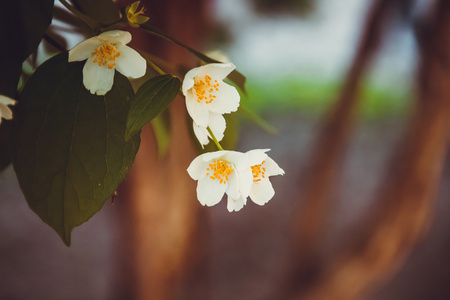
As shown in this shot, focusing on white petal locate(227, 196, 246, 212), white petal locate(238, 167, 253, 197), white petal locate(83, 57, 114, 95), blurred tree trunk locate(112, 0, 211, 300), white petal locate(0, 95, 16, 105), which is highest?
white petal locate(83, 57, 114, 95)

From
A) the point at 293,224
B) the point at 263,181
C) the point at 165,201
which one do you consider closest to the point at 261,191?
the point at 263,181

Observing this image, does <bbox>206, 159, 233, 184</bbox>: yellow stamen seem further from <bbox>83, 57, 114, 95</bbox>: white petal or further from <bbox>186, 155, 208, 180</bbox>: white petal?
<bbox>83, 57, 114, 95</bbox>: white petal

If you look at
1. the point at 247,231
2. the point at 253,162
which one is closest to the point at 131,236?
the point at 253,162

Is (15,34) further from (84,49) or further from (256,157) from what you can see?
(256,157)

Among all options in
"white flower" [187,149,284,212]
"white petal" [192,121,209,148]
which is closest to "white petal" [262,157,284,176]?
"white flower" [187,149,284,212]

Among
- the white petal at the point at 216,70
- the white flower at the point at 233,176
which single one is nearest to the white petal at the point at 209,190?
→ the white flower at the point at 233,176
